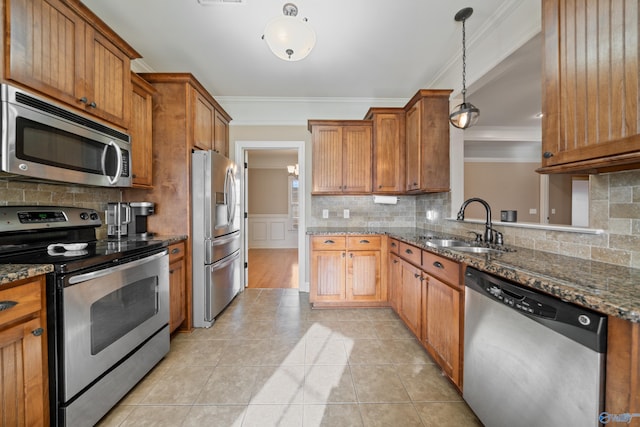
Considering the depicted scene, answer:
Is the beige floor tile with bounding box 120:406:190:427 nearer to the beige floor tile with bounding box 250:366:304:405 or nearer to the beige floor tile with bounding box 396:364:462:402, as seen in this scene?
the beige floor tile with bounding box 250:366:304:405

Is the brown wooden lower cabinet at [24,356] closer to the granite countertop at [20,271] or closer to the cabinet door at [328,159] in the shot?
the granite countertop at [20,271]

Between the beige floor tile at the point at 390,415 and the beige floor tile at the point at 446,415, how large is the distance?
0.05 metres

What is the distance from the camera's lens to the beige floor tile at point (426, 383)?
5.30ft

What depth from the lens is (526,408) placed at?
1.02 meters

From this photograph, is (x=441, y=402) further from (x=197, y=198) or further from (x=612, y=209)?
(x=197, y=198)

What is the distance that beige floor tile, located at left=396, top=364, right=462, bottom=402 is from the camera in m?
1.62

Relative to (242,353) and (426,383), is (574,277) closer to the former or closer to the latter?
(426,383)

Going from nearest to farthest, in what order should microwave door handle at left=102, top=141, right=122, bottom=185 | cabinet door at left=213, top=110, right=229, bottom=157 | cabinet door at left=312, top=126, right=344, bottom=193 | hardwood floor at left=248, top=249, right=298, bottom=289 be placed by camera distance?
microwave door handle at left=102, top=141, right=122, bottom=185
cabinet door at left=213, top=110, right=229, bottom=157
cabinet door at left=312, top=126, right=344, bottom=193
hardwood floor at left=248, top=249, right=298, bottom=289

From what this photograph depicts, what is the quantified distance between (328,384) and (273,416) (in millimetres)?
414

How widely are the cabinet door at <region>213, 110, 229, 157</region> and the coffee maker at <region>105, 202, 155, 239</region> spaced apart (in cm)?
111

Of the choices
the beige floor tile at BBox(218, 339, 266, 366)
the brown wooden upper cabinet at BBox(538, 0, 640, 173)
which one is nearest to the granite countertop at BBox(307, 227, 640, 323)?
the brown wooden upper cabinet at BBox(538, 0, 640, 173)

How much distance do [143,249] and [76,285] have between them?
19.9 inches

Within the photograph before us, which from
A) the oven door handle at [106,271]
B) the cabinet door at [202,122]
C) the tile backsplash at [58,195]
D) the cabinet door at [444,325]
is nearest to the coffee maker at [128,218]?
the tile backsplash at [58,195]

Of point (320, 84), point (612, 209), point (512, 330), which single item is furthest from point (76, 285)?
point (320, 84)
